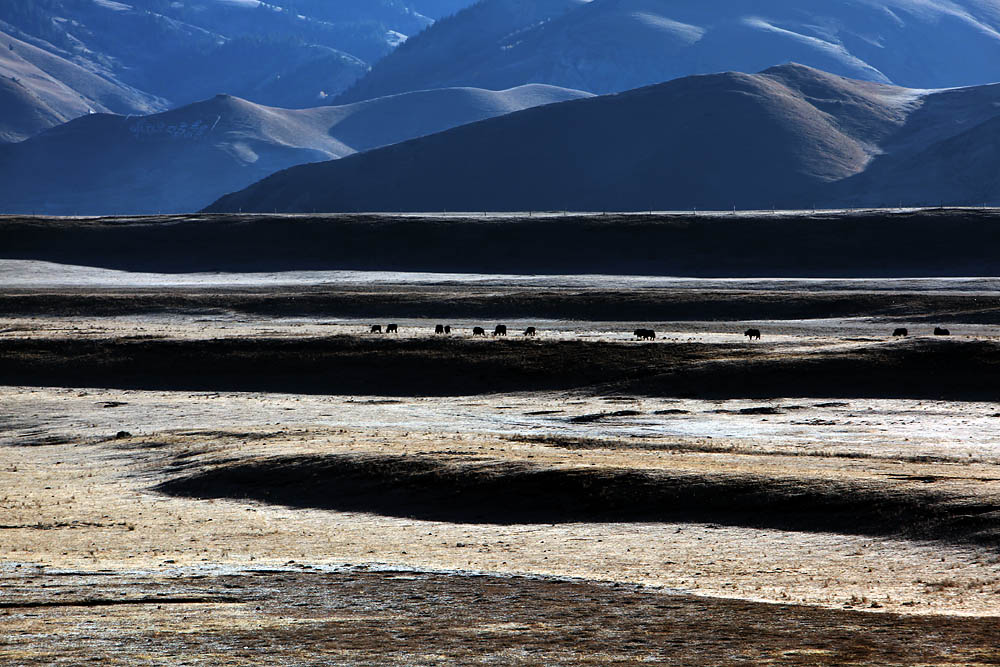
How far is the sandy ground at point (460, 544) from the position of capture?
45.3ft

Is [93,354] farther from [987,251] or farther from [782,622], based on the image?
[987,251]

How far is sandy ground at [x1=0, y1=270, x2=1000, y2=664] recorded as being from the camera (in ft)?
45.3

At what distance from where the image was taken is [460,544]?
2127cm

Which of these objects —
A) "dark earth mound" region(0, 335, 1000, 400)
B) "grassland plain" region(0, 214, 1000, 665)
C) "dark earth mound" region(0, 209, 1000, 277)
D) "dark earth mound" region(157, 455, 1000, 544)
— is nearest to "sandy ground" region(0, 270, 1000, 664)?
"grassland plain" region(0, 214, 1000, 665)

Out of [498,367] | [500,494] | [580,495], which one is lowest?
[500,494]

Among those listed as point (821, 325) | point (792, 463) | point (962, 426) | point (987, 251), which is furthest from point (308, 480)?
point (987, 251)

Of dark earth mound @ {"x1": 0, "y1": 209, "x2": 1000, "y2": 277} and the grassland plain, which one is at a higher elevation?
dark earth mound @ {"x1": 0, "y1": 209, "x2": 1000, "y2": 277}

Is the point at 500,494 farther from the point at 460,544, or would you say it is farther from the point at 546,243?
the point at 546,243

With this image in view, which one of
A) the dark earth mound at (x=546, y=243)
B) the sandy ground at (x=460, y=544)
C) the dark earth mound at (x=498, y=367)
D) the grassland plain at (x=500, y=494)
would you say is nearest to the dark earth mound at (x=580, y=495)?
the grassland plain at (x=500, y=494)

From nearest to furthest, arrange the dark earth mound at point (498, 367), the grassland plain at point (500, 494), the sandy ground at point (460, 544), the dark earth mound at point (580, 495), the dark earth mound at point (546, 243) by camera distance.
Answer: the sandy ground at point (460, 544), the grassland plain at point (500, 494), the dark earth mound at point (580, 495), the dark earth mound at point (498, 367), the dark earth mound at point (546, 243)

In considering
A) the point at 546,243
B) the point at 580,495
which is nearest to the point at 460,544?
the point at 580,495

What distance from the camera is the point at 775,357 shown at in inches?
1805

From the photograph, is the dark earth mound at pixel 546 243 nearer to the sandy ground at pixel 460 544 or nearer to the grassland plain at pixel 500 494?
the grassland plain at pixel 500 494

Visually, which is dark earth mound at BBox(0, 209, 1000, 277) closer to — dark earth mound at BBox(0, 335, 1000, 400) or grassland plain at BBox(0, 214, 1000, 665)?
grassland plain at BBox(0, 214, 1000, 665)
